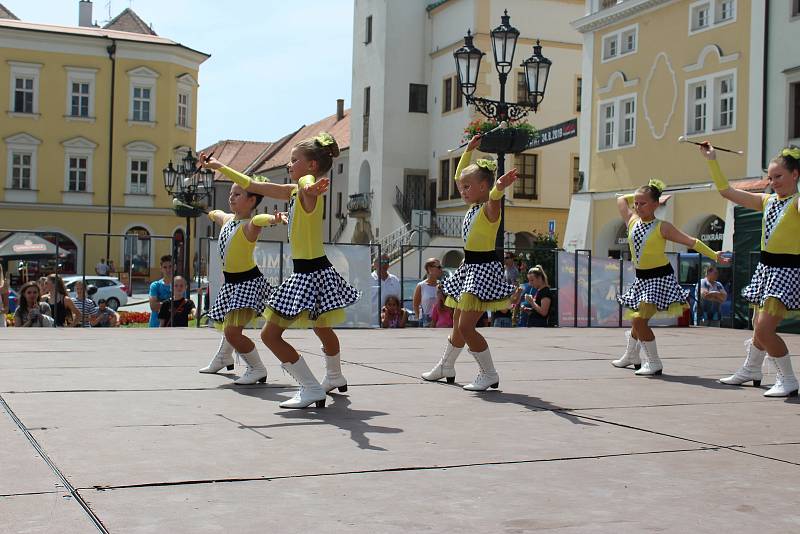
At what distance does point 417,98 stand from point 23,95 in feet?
68.9

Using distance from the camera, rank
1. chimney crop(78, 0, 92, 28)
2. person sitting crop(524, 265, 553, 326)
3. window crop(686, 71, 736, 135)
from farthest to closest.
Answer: chimney crop(78, 0, 92, 28) → window crop(686, 71, 736, 135) → person sitting crop(524, 265, 553, 326)

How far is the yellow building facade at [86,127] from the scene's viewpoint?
55.6 metres

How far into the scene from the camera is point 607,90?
3459 cm

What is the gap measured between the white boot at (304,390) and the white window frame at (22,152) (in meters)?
51.8

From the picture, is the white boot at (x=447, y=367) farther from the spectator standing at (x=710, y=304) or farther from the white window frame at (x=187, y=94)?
the white window frame at (x=187, y=94)

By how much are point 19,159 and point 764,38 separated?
132ft

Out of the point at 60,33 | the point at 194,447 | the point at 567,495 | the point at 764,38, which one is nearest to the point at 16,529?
the point at 194,447

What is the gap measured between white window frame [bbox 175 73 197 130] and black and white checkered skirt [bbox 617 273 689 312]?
50.7 meters

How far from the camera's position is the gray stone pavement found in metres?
4.14

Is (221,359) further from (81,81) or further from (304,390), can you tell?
(81,81)

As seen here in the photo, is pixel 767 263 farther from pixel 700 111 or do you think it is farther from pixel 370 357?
pixel 700 111

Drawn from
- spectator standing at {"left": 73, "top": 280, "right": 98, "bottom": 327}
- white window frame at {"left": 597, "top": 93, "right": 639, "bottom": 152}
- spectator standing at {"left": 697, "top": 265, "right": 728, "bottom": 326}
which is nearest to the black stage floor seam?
spectator standing at {"left": 73, "top": 280, "right": 98, "bottom": 327}

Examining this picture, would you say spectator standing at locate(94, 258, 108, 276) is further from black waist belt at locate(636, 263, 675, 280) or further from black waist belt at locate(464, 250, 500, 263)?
black waist belt at locate(464, 250, 500, 263)

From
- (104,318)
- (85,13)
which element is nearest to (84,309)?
(104,318)
